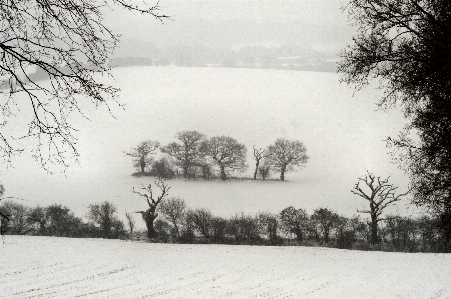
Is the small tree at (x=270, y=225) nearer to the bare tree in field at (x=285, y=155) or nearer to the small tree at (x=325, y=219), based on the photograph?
the small tree at (x=325, y=219)

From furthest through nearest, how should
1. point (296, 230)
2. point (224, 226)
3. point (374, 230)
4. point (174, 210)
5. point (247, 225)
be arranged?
point (174, 210) → point (224, 226) → point (247, 225) → point (296, 230) → point (374, 230)

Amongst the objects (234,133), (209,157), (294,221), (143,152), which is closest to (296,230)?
(294,221)

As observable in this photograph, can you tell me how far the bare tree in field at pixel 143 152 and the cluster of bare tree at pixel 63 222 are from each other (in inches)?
200

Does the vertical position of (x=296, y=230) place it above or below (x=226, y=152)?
below

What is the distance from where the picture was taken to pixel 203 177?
2752cm

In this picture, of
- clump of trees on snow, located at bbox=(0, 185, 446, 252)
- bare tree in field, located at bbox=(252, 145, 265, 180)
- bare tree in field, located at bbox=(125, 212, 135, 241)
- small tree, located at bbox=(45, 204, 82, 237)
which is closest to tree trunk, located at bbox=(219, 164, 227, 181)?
bare tree in field, located at bbox=(252, 145, 265, 180)

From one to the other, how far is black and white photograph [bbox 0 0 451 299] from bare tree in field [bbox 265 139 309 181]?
0.38ft

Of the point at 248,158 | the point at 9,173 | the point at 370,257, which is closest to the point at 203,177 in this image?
the point at 248,158

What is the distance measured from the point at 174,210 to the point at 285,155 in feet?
36.5

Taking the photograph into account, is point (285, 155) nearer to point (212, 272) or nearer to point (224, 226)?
point (224, 226)

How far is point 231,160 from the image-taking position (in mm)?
28375

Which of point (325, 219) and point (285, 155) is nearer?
point (325, 219)

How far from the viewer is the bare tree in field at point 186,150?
2835 cm

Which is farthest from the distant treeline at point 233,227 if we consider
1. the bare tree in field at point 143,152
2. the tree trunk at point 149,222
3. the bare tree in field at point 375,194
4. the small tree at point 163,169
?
the bare tree in field at point 143,152
